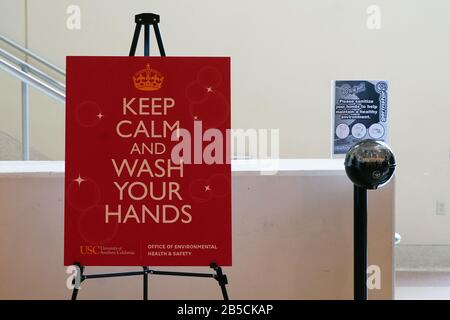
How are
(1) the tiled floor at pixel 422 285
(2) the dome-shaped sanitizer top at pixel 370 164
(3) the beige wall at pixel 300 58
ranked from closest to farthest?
(2) the dome-shaped sanitizer top at pixel 370 164 < (1) the tiled floor at pixel 422 285 < (3) the beige wall at pixel 300 58

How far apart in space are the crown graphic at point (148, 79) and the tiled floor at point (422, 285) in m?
2.28

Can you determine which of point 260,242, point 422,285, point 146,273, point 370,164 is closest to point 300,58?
point 422,285

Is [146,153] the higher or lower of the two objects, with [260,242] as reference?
higher

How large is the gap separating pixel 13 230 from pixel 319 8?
3232mm

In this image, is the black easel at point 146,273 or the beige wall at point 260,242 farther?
the beige wall at point 260,242

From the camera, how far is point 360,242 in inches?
82.8

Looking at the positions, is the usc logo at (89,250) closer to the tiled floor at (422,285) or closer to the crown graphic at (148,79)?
the crown graphic at (148,79)

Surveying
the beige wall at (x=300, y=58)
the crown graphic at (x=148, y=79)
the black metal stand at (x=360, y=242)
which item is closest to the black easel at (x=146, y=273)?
the crown graphic at (x=148, y=79)

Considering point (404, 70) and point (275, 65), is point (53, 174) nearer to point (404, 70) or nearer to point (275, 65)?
point (275, 65)

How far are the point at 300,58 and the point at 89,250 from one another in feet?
10.2

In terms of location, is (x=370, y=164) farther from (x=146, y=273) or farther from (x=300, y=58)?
(x=300, y=58)

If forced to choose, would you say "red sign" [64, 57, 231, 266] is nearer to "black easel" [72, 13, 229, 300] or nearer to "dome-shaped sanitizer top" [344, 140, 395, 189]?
"black easel" [72, 13, 229, 300]

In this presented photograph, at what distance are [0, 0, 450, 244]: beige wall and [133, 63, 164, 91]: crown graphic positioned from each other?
2.76 m

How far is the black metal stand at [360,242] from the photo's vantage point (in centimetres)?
210
